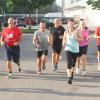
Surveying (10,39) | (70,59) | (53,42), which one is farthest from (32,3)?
(70,59)

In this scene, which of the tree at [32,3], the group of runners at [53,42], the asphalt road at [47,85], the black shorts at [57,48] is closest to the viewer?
the asphalt road at [47,85]

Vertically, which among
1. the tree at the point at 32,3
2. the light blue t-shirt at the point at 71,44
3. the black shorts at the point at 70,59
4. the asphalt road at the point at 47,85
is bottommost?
the asphalt road at the point at 47,85

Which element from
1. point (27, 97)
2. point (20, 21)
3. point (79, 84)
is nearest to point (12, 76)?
point (79, 84)

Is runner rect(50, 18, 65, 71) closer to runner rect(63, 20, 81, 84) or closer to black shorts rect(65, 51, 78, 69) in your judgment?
runner rect(63, 20, 81, 84)

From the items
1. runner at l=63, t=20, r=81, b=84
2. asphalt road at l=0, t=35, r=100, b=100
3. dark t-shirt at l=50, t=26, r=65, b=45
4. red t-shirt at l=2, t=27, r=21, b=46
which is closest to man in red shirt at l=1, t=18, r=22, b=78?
red t-shirt at l=2, t=27, r=21, b=46

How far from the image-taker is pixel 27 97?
10016mm

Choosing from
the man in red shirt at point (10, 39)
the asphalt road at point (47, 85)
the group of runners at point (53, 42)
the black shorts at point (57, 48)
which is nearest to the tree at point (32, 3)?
the asphalt road at point (47, 85)

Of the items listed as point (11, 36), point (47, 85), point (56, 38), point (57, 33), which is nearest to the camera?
point (47, 85)

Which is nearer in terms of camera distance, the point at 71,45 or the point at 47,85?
the point at 47,85

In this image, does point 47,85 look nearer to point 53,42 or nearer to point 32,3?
point 53,42

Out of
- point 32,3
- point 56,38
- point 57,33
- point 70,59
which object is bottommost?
point 70,59

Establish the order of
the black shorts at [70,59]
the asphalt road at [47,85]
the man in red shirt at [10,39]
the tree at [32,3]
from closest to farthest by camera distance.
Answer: the asphalt road at [47,85], the black shorts at [70,59], the man in red shirt at [10,39], the tree at [32,3]

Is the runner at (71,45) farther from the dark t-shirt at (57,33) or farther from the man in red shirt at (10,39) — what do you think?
the dark t-shirt at (57,33)

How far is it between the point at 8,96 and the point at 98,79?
11.7 feet
